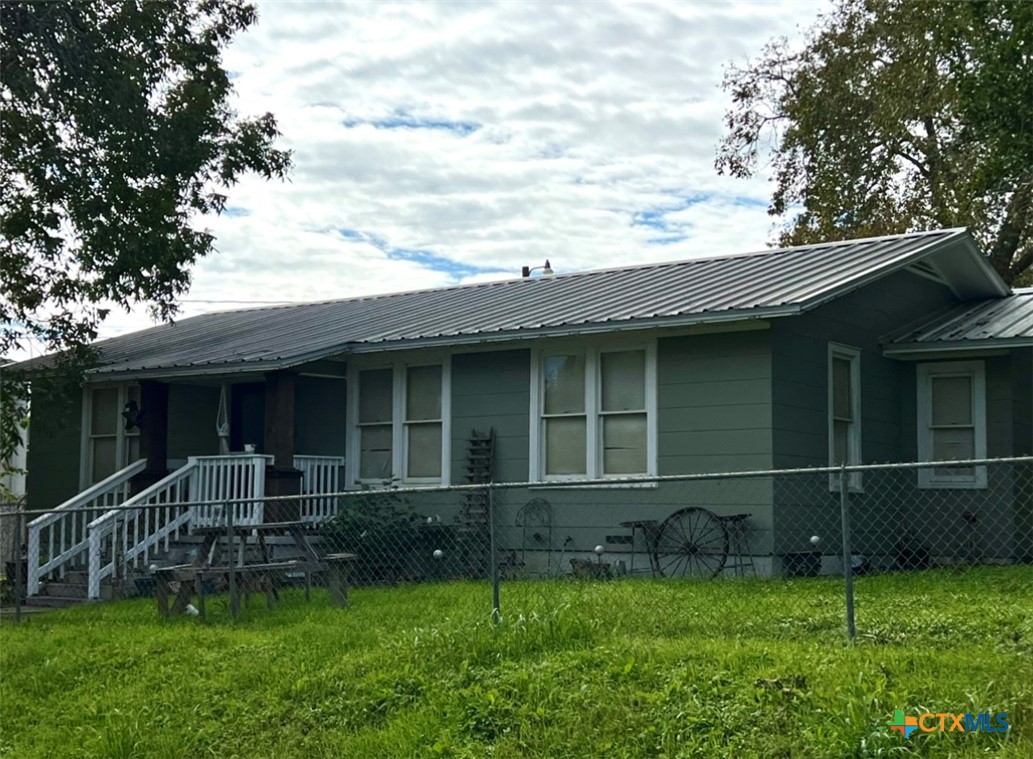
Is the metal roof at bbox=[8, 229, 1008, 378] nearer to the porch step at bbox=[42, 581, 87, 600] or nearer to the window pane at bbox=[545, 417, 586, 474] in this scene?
the window pane at bbox=[545, 417, 586, 474]

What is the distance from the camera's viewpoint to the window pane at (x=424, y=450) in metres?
16.5

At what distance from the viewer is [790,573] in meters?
13.7

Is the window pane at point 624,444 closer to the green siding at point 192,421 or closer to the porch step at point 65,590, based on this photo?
the porch step at point 65,590

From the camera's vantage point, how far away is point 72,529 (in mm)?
17000

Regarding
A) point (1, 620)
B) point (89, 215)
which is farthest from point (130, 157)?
point (1, 620)

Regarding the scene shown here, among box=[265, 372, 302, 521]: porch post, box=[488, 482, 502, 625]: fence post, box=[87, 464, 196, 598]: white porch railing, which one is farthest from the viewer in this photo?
box=[265, 372, 302, 521]: porch post

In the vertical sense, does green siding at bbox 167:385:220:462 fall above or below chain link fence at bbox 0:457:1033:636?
above

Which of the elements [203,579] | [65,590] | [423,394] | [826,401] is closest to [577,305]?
[423,394]

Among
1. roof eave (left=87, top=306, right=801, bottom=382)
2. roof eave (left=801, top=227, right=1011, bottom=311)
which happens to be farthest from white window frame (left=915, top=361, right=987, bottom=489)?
roof eave (left=87, top=306, right=801, bottom=382)

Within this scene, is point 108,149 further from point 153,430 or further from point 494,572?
point 494,572

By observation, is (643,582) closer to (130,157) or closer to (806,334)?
(806,334)

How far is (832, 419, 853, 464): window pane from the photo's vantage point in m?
15.0

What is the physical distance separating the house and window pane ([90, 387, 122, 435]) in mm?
852

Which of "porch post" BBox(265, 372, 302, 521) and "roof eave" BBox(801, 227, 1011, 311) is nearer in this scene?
"roof eave" BBox(801, 227, 1011, 311)
